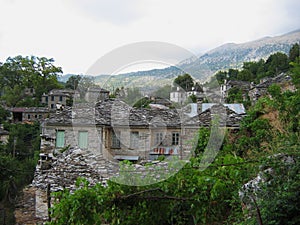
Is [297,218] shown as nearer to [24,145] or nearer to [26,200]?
[26,200]

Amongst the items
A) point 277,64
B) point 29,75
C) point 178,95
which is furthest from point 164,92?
point 29,75

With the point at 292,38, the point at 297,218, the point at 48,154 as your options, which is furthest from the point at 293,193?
the point at 292,38

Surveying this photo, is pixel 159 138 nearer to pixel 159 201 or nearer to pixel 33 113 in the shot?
pixel 159 201

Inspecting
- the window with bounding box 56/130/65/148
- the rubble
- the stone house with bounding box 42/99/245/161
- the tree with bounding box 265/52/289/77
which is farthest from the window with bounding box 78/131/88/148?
the tree with bounding box 265/52/289/77

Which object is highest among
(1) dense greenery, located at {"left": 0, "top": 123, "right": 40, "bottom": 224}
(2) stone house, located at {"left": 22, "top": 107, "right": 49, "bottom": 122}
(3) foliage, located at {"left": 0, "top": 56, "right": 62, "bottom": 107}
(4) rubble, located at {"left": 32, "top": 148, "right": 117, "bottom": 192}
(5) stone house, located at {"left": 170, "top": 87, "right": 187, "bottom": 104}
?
(3) foliage, located at {"left": 0, "top": 56, "right": 62, "bottom": 107}

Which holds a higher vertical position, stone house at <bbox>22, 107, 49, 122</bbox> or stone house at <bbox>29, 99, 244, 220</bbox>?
stone house at <bbox>22, 107, 49, 122</bbox>

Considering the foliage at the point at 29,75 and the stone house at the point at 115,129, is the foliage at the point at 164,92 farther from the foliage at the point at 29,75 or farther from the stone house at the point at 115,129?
the foliage at the point at 29,75

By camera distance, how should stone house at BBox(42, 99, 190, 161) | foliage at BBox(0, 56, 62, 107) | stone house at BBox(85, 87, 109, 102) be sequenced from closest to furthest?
stone house at BBox(85, 87, 109, 102), stone house at BBox(42, 99, 190, 161), foliage at BBox(0, 56, 62, 107)

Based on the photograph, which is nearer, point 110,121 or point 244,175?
point 244,175

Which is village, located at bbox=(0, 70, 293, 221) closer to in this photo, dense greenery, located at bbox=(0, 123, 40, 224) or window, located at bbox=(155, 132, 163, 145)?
window, located at bbox=(155, 132, 163, 145)

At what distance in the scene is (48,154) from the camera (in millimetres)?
11500

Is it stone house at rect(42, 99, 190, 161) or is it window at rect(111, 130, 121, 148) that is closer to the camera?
stone house at rect(42, 99, 190, 161)

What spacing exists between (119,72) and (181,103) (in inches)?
167

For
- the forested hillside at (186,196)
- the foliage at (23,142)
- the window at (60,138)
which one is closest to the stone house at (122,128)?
the window at (60,138)
